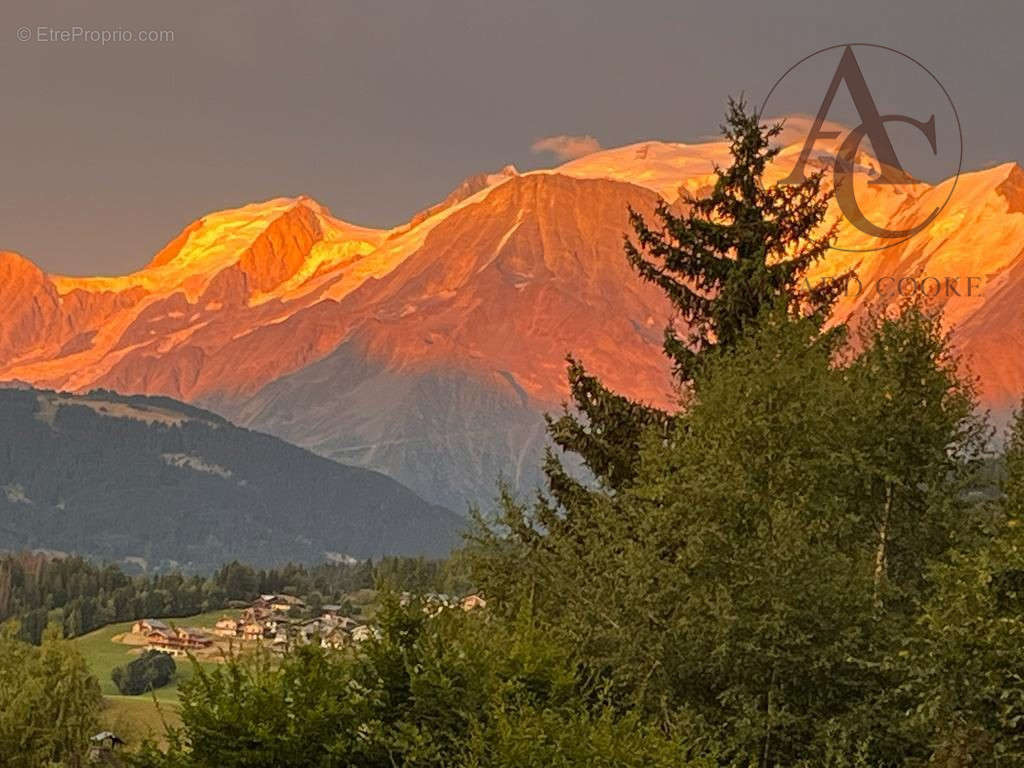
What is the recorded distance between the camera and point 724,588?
29250 mm

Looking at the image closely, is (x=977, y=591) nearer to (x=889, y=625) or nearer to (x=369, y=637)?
(x=889, y=625)

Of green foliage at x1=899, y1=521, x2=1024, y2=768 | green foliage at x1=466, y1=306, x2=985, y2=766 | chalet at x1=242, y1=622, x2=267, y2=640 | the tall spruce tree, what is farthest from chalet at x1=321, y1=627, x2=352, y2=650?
the tall spruce tree

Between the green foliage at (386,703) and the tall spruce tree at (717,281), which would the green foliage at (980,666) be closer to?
the green foliage at (386,703)

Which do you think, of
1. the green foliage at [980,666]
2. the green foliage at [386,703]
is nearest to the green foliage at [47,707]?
the green foliage at [386,703]

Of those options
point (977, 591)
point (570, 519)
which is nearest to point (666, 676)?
point (977, 591)

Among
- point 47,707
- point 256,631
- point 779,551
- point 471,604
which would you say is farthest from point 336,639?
point 47,707

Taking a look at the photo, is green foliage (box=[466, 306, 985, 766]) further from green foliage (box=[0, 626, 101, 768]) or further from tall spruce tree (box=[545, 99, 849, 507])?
green foliage (box=[0, 626, 101, 768])

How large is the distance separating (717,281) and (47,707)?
29.9 metres

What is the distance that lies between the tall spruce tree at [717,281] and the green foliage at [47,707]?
20928 mm

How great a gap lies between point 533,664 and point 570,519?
17447mm

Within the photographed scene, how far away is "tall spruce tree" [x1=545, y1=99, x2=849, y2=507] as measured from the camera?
1720 inches

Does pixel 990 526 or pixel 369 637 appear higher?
pixel 990 526

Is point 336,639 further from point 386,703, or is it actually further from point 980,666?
point 980,666

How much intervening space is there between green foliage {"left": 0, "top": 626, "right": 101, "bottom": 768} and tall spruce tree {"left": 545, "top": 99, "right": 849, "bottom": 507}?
20.9 metres
